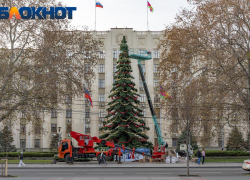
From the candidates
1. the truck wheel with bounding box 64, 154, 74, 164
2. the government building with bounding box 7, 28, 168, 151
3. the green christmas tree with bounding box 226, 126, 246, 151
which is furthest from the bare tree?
the government building with bounding box 7, 28, 168, 151

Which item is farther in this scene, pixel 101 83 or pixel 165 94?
pixel 101 83

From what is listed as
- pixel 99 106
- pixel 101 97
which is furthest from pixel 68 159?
pixel 101 97

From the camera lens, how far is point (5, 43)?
30.9 metres

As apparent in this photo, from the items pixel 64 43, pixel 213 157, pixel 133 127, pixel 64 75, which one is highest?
pixel 64 43

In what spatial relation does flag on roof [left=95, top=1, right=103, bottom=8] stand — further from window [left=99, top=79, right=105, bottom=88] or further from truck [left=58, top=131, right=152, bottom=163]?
truck [left=58, top=131, right=152, bottom=163]

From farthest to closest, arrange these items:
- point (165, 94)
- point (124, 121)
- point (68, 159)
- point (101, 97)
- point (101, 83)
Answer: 1. point (101, 83)
2. point (101, 97)
3. point (124, 121)
4. point (165, 94)
5. point (68, 159)

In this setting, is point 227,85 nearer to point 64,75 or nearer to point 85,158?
point 64,75

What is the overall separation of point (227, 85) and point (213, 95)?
1729 mm

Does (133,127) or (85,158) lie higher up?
(133,127)

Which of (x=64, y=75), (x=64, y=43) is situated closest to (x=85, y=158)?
(x=64, y=75)

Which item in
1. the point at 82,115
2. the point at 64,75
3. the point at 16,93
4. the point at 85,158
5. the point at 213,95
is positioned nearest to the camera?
the point at 16,93

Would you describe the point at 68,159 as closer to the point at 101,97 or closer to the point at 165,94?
the point at 165,94

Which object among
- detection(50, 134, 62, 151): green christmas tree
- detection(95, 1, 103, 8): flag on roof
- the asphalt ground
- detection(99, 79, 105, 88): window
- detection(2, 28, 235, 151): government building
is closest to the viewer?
the asphalt ground

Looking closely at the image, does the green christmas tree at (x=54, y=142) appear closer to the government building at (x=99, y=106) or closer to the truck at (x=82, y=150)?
the government building at (x=99, y=106)
